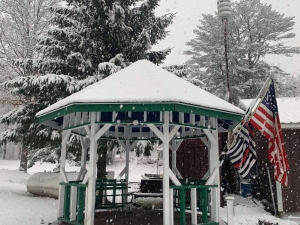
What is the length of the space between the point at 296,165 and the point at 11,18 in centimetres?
1827

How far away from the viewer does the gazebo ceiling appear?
546 cm

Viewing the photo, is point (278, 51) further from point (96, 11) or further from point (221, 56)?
point (96, 11)

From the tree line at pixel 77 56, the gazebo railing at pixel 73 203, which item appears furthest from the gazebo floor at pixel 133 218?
the tree line at pixel 77 56

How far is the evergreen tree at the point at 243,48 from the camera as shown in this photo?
2230cm

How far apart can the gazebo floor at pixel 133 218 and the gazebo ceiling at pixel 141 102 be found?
7.70 ft

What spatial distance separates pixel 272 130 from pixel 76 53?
7.28m

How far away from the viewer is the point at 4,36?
1773cm

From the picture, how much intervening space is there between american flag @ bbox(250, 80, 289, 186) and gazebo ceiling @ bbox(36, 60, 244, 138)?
0.66 m

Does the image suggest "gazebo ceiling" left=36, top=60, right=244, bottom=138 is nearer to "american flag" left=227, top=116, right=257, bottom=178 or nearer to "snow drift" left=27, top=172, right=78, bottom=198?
"american flag" left=227, top=116, right=257, bottom=178

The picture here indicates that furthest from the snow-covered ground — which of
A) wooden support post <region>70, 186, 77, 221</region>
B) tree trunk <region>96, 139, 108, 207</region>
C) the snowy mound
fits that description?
the snowy mound

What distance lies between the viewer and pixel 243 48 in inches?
880

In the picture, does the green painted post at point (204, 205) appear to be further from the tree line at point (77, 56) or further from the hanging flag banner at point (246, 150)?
the tree line at point (77, 56)

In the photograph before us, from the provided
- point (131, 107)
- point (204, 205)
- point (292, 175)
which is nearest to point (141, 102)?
point (131, 107)

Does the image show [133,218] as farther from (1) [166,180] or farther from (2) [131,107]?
(2) [131,107]
